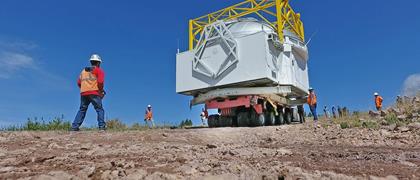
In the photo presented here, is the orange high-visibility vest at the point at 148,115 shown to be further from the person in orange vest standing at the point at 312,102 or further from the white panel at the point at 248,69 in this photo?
the person in orange vest standing at the point at 312,102

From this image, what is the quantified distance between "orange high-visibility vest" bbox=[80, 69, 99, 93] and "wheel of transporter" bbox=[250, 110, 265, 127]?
5485 mm

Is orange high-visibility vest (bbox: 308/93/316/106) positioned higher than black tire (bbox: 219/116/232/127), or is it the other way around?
orange high-visibility vest (bbox: 308/93/316/106)

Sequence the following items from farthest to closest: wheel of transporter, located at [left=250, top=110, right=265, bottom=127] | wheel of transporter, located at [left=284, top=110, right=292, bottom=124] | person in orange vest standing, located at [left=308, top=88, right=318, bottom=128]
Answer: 1. person in orange vest standing, located at [left=308, top=88, right=318, bottom=128]
2. wheel of transporter, located at [left=284, top=110, right=292, bottom=124]
3. wheel of transporter, located at [left=250, top=110, right=265, bottom=127]

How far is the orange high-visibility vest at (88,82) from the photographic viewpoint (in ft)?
26.8

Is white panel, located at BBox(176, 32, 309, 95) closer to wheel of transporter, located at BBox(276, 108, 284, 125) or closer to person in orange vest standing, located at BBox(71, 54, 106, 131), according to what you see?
wheel of transporter, located at BBox(276, 108, 284, 125)

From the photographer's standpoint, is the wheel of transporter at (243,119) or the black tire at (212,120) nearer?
the wheel of transporter at (243,119)

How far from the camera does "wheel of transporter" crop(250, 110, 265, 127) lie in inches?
453

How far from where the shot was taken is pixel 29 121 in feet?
31.6

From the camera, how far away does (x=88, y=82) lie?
819 cm

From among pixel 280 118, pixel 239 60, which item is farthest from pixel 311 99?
pixel 239 60

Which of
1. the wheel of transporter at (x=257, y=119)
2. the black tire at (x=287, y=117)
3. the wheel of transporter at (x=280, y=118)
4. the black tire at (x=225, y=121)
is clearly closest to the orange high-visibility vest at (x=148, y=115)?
the black tire at (x=225, y=121)

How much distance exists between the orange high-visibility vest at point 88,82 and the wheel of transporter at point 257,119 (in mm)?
5485

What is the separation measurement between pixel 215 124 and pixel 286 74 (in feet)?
10.5

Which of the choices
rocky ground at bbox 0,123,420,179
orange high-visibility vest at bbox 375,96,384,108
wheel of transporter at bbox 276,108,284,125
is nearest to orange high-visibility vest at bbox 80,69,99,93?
rocky ground at bbox 0,123,420,179
